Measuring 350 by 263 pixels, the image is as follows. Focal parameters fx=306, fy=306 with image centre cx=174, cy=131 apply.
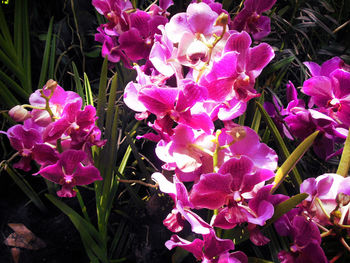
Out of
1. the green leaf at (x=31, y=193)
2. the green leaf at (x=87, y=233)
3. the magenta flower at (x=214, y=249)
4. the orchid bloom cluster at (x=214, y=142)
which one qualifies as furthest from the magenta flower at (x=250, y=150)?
the green leaf at (x=31, y=193)

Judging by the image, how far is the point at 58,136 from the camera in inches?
22.0

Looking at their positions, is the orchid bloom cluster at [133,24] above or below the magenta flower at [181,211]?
above

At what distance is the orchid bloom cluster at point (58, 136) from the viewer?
56 cm

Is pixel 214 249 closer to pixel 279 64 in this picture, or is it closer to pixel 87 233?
pixel 87 233

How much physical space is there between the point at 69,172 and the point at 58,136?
7 centimetres

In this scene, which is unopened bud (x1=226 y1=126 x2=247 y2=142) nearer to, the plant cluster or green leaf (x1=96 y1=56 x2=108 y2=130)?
the plant cluster

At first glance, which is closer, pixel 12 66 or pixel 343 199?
pixel 343 199

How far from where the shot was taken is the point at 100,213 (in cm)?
70

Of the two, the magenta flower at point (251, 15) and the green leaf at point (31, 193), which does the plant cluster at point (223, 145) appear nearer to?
the magenta flower at point (251, 15)

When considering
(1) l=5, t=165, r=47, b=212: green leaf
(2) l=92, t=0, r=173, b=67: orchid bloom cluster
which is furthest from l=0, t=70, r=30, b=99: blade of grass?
(2) l=92, t=0, r=173, b=67: orchid bloom cluster

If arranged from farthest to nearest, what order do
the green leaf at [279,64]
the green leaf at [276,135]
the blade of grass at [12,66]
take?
the blade of grass at [12,66] < the green leaf at [279,64] < the green leaf at [276,135]

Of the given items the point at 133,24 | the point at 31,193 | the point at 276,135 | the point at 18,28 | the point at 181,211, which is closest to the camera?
the point at 181,211

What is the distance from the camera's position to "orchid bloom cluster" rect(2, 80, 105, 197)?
22.1 inches

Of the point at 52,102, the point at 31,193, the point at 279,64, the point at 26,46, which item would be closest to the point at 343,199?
the point at 279,64
